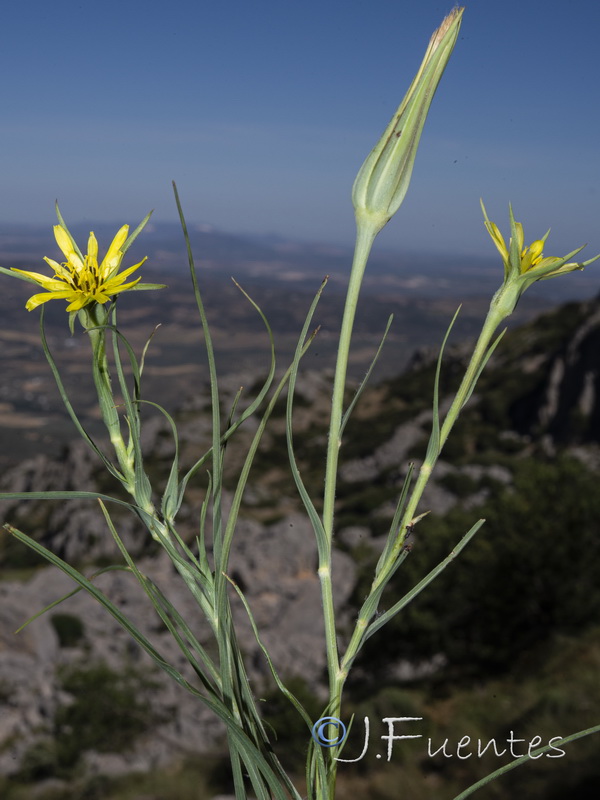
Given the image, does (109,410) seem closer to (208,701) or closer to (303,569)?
(208,701)

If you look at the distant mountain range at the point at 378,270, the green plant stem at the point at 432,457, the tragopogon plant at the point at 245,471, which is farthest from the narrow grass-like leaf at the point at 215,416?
the distant mountain range at the point at 378,270

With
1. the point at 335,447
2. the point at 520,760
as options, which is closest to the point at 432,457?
the point at 335,447

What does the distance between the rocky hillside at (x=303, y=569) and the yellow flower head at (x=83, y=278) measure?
15616 millimetres

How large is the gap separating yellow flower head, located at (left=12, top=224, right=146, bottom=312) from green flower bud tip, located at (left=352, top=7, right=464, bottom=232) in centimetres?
32

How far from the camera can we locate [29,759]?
17266mm

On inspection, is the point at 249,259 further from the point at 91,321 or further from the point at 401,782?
the point at 91,321

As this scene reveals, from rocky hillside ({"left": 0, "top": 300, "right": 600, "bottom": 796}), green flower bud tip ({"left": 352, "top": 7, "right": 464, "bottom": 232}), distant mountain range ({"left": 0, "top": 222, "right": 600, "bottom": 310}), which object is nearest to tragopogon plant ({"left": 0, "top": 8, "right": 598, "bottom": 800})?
green flower bud tip ({"left": 352, "top": 7, "right": 464, "bottom": 232})

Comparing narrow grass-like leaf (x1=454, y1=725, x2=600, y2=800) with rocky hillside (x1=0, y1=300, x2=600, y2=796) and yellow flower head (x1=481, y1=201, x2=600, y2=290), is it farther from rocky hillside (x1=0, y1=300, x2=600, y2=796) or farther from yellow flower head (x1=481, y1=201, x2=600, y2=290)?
rocky hillside (x1=0, y1=300, x2=600, y2=796)

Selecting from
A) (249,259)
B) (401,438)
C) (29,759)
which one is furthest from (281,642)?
(249,259)

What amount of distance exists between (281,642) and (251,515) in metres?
12.4

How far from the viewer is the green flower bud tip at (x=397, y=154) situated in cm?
88

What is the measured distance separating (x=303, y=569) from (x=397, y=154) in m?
29.2

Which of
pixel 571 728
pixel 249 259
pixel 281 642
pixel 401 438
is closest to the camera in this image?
pixel 571 728

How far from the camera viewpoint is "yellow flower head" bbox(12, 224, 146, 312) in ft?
2.94
